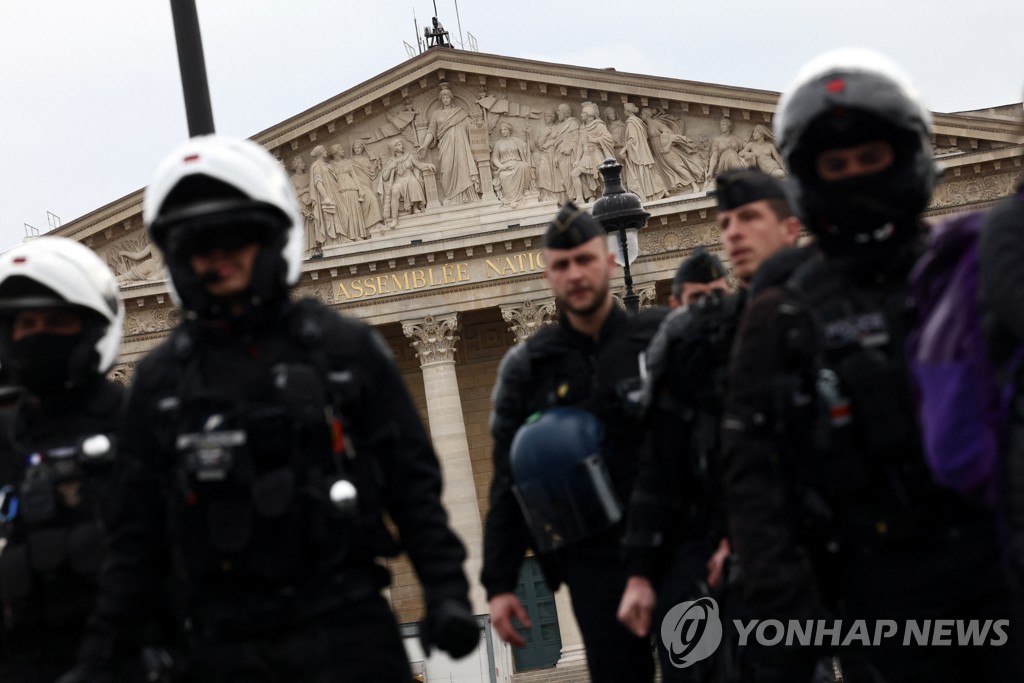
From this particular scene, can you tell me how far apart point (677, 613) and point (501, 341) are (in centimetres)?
3001

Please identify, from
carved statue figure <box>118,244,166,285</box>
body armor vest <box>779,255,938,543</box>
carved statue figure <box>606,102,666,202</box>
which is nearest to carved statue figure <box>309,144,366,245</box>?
carved statue figure <box>118,244,166,285</box>

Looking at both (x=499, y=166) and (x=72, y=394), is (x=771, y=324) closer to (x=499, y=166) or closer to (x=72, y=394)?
(x=72, y=394)

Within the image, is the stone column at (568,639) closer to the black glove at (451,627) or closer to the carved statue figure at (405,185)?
the carved statue figure at (405,185)

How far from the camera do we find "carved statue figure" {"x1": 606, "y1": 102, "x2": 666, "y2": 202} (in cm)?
3344

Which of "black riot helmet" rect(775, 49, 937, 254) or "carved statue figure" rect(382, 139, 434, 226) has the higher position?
"carved statue figure" rect(382, 139, 434, 226)

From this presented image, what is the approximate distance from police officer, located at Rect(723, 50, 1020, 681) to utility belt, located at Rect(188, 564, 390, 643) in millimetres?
1008

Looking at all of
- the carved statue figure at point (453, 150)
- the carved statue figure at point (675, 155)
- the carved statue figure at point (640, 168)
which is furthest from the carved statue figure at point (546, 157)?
the carved statue figure at point (675, 155)

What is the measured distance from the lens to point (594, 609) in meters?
6.29

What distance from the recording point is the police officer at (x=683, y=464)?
5.88 metres

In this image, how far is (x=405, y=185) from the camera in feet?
112

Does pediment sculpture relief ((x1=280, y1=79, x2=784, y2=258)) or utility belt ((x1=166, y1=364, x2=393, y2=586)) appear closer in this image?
utility belt ((x1=166, y1=364, x2=393, y2=586))

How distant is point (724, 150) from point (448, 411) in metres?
7.52

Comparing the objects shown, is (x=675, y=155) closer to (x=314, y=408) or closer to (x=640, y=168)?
(x=640, y=168)

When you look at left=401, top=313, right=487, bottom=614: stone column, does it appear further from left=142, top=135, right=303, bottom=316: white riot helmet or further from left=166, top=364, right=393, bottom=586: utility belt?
left=166, top=364, right=393, bottom=586: utility belt
